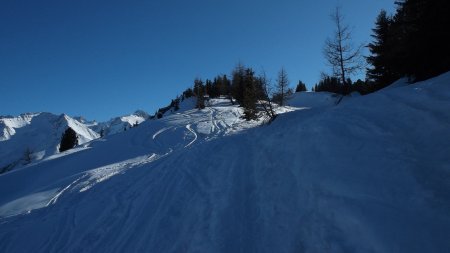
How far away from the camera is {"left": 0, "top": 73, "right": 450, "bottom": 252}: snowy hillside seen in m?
6.24

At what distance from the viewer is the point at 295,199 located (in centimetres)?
832

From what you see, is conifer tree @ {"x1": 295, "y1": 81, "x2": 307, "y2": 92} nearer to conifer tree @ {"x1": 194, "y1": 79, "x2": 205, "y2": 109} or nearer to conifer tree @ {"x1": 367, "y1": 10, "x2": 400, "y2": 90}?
conifer tree @ {"x1": 194, "y1": 79, "x2": 205, "y2": 109}

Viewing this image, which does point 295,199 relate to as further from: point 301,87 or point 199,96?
point 301,87

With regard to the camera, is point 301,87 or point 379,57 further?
point 301,87

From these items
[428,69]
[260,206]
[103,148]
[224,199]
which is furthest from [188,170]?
[103,148]

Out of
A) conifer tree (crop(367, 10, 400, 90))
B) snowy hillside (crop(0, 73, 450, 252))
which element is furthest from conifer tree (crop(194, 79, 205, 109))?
snowy hillside (crop(0, 73, 450, 252))

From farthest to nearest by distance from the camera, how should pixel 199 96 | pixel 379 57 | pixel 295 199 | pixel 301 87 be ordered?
1. pixel 301 87
2. pixel 199 96
3. pixel 379 57
4. pixel 295 199

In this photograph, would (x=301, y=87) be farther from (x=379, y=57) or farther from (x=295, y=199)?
(x=295, y=199)

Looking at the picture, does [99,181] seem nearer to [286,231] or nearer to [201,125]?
Result: [286,231]

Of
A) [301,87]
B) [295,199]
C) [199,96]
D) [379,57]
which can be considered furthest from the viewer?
[301,87]

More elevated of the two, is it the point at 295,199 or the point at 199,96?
the point at 199,96

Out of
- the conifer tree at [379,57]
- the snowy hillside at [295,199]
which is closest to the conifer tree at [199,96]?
the conifer tree at [379,57]

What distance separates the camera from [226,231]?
25.9ft

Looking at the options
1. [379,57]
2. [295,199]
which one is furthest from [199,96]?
[295,199]
